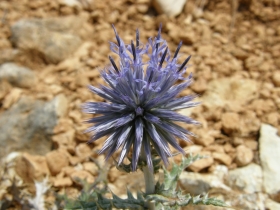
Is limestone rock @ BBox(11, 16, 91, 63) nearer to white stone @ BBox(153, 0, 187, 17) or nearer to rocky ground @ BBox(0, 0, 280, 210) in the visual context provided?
rocky ground @ BBox(0, 0, 280, 210)

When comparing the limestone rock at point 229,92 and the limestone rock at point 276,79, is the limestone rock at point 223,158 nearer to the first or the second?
the limestone rock at point 229,92

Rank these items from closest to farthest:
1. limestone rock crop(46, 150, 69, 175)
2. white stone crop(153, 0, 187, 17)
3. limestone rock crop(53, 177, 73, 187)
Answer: limestone rock crop(53, 177, 73, 187), limestone rock crop(46, 150, 69, 175), white stone crop(153, 0, 187, 17)

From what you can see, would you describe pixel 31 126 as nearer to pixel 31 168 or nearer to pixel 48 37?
pixel 31 168

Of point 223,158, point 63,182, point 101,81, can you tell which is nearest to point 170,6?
point 101,81

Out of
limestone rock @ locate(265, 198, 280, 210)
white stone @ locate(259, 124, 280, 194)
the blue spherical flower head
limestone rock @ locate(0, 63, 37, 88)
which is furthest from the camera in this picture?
limestone rock @ locate(0, 63, 37, 88)

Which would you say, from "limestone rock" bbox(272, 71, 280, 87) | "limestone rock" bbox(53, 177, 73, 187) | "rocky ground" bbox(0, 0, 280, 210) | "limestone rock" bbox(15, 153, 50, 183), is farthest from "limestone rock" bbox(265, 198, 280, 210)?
"limestone rock" bbox(15, 153, 50, 183)

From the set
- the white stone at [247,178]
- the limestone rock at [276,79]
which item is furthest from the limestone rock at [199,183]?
the limestone rock at [276,79]
